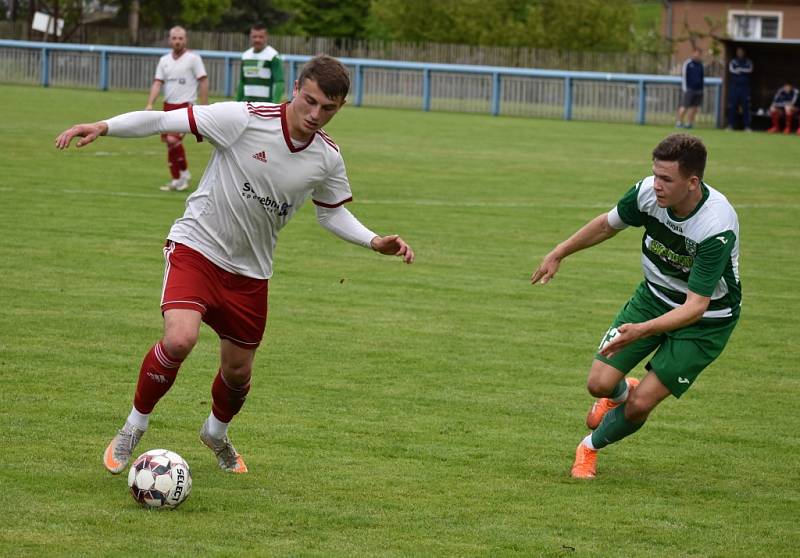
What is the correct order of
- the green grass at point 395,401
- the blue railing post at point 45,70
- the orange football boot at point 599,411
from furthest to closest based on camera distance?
the blue railing post at point 45,70 < the orange football boot at point 599,411 < the green grass at point 395,401

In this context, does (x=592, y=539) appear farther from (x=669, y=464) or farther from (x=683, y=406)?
(x=683, y=406)

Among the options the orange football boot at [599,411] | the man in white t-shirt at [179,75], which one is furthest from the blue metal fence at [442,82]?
the orange football boot at [599,411]

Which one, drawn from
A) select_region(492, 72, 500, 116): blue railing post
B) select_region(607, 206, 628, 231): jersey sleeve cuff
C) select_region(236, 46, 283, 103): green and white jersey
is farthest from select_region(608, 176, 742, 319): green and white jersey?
select_region(492, 72, 500, 116): blue railing post

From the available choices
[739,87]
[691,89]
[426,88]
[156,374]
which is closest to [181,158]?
[156,374]

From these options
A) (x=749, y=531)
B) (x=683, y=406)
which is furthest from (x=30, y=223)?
(x=749, y=531)

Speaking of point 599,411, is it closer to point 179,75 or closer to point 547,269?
point 547,269

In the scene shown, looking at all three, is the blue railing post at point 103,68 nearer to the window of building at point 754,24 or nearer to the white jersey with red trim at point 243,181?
the window of building at point 754,24

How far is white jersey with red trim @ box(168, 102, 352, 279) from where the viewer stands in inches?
249

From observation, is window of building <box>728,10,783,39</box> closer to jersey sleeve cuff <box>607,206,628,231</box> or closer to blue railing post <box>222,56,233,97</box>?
blue railing post <box>222,56,233,97</box>

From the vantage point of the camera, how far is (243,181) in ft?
20.8

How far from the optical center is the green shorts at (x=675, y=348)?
264 inches

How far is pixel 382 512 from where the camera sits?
5.98 metres

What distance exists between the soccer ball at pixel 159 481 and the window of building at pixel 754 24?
57.5 meters

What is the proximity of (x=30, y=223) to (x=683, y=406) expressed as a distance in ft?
28.4
